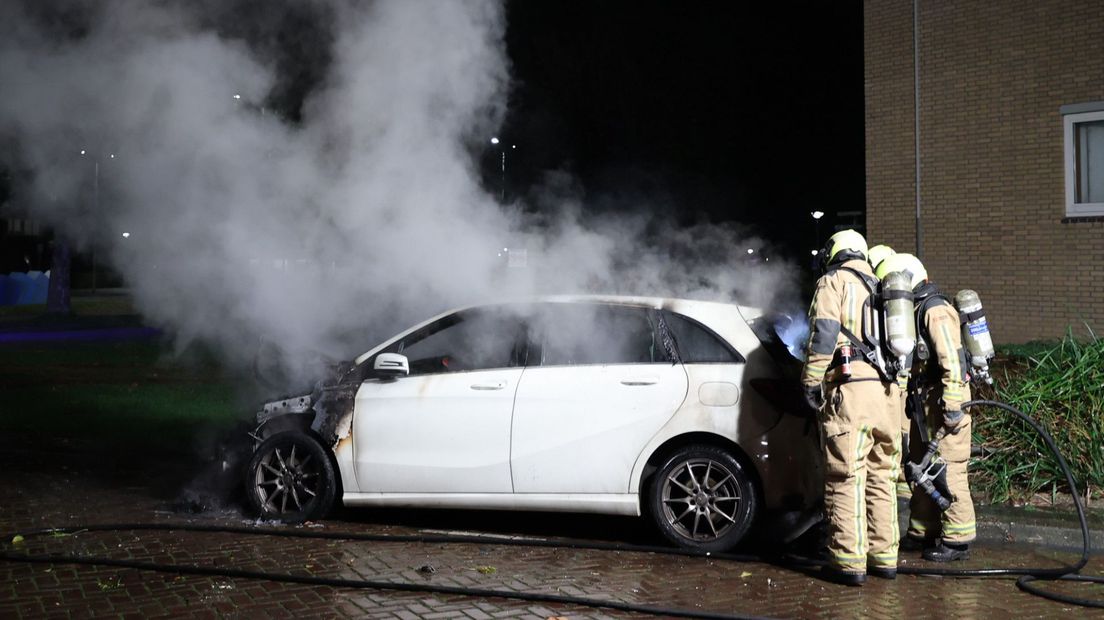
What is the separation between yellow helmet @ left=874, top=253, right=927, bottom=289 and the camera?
19.8 ft

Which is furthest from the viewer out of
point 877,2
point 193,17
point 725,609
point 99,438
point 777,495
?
point 877,2

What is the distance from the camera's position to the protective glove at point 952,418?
18.9 feet

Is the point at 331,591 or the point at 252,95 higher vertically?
the point at 252,95

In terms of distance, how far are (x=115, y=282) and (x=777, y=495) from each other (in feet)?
195

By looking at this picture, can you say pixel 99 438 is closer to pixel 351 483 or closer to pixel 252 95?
pixel 252 95

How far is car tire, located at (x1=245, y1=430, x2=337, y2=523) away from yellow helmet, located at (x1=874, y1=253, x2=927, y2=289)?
3.73 meters

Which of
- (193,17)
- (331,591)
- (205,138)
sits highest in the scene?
(193,17)

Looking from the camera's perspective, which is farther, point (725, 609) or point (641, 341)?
point (641, 341)

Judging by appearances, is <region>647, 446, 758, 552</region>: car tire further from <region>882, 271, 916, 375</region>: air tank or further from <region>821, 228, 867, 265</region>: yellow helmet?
<region>821, 228, 867, 265</region>: yellow helmet

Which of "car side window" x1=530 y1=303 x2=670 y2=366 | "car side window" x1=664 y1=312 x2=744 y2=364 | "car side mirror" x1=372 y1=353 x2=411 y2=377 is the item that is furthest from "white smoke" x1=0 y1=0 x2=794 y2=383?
"car side window" x1=664 y1=312 x2=744 y2=364

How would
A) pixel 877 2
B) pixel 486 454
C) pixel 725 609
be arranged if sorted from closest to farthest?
pixel 725 609, pixel 486 454, pixel 877 2

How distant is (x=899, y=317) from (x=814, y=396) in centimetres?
64

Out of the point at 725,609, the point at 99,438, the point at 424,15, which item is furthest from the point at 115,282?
the point at 725,609

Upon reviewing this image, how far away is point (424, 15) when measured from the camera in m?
7.96
